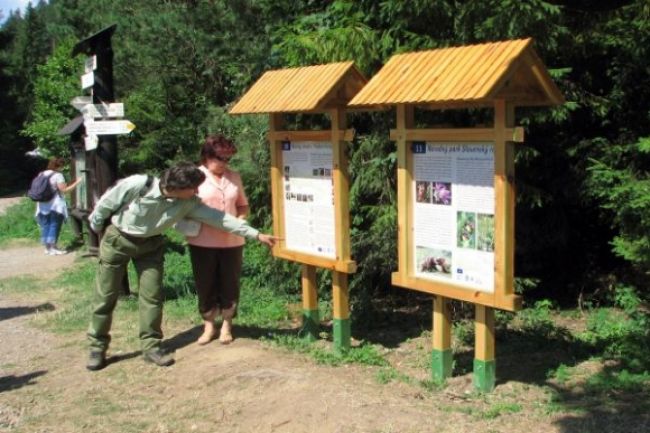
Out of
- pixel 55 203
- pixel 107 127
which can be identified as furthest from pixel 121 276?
pixel 55 203

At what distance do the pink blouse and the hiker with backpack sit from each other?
724 cm

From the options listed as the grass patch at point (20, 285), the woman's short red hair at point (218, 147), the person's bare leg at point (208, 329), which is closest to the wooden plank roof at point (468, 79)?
the woman's short red hair at point (218, 147)

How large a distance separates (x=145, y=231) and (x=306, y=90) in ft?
5.43

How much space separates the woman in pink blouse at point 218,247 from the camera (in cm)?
589

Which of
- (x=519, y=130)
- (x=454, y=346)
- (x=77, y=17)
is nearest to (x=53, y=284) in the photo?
(x=454, y=346)

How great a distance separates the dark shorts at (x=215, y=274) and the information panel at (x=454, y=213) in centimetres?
170

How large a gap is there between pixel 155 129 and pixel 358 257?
9.82 m

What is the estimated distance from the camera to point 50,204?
1251 cm

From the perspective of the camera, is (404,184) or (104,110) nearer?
(404,184)

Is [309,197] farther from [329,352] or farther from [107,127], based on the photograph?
[107,127]

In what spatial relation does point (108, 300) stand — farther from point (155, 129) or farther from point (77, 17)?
point (77, 17)

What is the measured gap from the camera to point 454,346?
263 inches

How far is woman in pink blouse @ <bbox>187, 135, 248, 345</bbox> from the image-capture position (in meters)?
5.89

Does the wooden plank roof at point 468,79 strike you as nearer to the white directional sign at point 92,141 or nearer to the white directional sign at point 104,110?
the white directional sign at point 104,110
